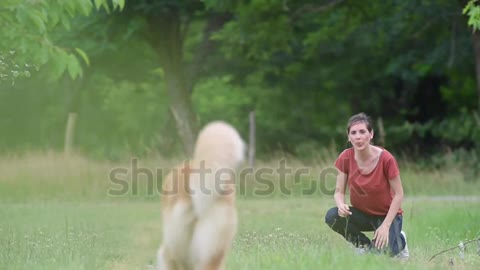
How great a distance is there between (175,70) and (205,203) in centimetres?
2138

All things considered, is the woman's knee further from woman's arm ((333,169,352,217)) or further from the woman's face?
the woman's face

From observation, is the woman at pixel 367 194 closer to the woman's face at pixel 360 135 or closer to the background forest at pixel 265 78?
the woman's face at pixel 360 135

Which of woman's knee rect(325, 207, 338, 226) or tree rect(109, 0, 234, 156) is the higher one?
tree rect(109, 0, 234, 156)

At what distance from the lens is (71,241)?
9.61m

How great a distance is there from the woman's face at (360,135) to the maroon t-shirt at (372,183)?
285 millimetres

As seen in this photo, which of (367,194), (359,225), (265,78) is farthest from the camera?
(265,78)

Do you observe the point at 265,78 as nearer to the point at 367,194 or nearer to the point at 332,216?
the point at 332,216

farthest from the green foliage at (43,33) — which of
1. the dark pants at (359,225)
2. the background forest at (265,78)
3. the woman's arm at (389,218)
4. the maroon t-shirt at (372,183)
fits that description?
the background forest at (265,78)

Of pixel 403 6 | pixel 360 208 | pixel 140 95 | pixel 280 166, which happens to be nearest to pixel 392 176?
pixel 360 208

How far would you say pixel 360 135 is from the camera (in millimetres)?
8352

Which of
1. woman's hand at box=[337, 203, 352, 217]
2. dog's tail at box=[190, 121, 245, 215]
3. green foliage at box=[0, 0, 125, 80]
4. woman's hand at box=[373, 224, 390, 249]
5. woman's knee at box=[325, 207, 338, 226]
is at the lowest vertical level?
woman's hand at box=[373, 224, 390, 249]

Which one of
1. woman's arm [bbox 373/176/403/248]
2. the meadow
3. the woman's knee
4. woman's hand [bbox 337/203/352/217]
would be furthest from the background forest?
woman's arm [bbox 373/176/403/248]

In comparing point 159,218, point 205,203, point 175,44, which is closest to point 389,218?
point 205,203

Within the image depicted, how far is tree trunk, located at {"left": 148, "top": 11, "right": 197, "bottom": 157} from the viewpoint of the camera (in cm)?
2539
